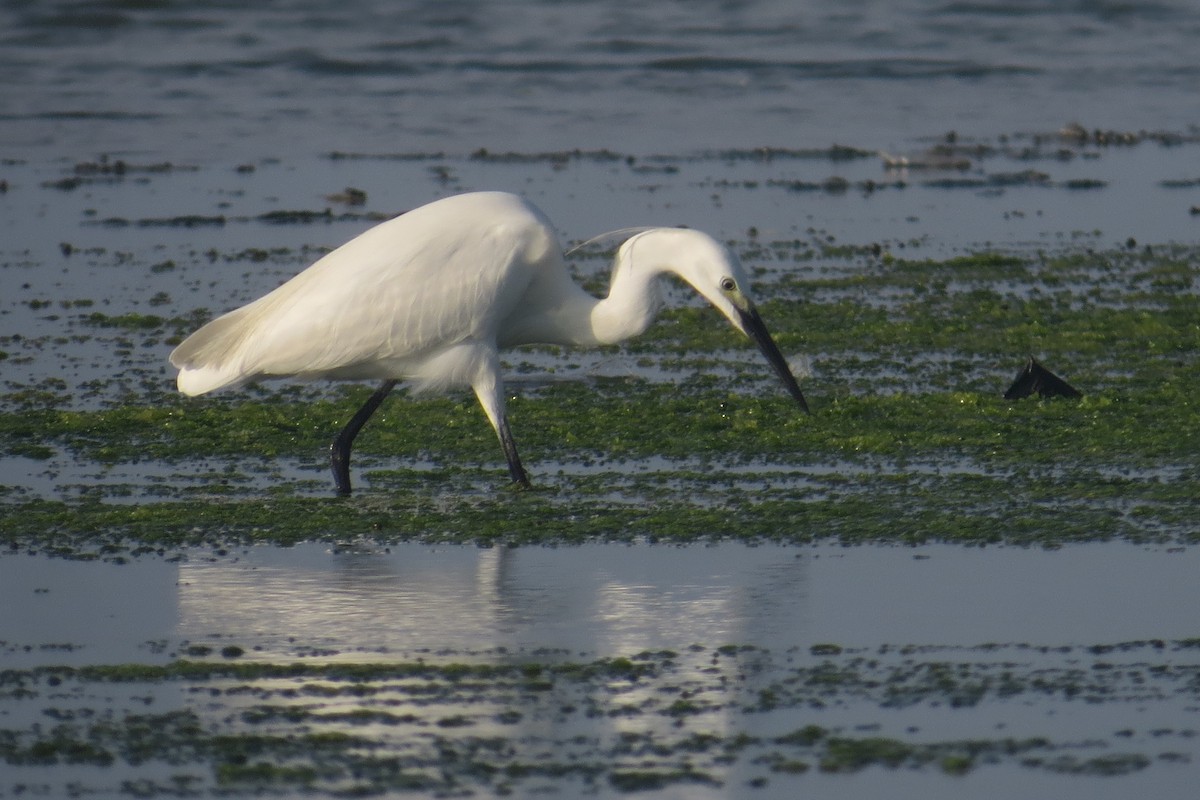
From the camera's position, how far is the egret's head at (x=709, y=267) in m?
7.38

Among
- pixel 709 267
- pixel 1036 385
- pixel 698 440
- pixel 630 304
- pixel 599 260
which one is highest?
pixel 709 267

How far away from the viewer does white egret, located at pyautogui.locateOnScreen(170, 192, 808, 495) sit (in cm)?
730

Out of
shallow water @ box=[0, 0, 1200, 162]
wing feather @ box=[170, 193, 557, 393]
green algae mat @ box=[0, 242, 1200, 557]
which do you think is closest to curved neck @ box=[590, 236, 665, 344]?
wing feather @ box=[170, 193, 557, 393]

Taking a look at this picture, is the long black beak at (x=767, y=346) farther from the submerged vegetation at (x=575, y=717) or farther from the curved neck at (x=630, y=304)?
the submerged vegetation at (x=575, y=717)

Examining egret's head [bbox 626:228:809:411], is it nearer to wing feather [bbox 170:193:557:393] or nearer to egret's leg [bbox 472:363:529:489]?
wing feather [bbox 170:193:557:393]

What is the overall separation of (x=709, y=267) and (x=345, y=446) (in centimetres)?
151

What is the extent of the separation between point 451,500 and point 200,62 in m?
17.0

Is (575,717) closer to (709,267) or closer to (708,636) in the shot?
(708,636)

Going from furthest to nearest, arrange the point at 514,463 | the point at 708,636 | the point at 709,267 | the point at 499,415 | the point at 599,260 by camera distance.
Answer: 1. the point at 599,260
2. the point at 709,267
3. the point at 499,415
4. the point at 514,463
5. the point at 708,636

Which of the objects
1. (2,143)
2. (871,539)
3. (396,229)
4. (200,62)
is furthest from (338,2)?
(871,539)

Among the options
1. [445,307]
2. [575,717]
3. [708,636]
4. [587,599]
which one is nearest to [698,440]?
[445,307]

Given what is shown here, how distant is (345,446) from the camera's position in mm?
7297

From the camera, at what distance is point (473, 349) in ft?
24.1

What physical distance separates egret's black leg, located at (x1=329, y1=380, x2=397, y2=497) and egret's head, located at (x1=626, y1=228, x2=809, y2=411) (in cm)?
117
